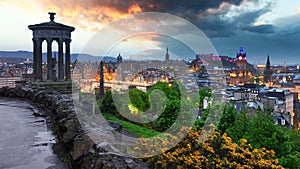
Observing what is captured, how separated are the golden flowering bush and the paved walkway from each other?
9.26ft

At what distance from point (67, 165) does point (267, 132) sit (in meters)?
15.4

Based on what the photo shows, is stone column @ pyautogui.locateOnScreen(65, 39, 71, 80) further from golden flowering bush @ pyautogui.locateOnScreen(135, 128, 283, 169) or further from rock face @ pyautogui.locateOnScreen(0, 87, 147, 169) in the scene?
rock face @ pyautogui.locateOnScreen(0, 87, 147, 169)

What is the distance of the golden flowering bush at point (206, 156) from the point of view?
7.30 metres

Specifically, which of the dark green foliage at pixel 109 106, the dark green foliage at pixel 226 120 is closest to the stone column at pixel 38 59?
the dark green foliage at pixel 109 106

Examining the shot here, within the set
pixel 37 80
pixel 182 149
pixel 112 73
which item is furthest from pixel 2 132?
pixel 112 73

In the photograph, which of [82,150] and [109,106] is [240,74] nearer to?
[109,106]

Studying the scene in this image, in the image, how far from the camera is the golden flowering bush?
287 inches

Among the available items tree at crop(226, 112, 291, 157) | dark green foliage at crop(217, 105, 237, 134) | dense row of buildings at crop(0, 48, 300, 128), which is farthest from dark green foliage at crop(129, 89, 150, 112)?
tree at crop(226, 112, 291, 157)

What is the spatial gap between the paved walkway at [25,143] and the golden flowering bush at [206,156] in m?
2.82

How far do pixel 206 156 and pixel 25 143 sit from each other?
4908 millimetres

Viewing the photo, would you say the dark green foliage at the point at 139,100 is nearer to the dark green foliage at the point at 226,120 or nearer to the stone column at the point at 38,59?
the dark green foliage at the point at 226,120

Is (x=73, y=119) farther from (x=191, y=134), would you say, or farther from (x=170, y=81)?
(x=170, y=81)

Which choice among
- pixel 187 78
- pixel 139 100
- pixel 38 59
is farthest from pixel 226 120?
pixel 187 78

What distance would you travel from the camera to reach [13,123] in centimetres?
739
